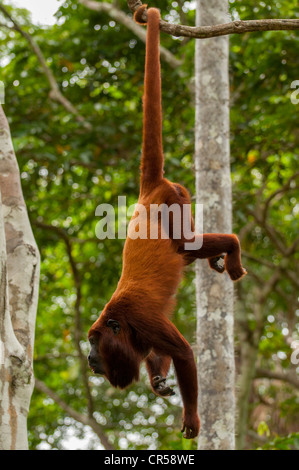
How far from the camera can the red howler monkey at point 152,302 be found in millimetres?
3299

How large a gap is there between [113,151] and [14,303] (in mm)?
5149

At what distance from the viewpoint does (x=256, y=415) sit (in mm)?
10000

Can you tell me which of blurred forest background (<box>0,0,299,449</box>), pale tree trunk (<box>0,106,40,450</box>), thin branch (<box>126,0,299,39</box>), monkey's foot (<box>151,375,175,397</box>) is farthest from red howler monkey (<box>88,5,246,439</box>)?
blurred forest background (<box>0,0,299,449</box>)

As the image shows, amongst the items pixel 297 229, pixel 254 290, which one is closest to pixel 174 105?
pixel 297 229

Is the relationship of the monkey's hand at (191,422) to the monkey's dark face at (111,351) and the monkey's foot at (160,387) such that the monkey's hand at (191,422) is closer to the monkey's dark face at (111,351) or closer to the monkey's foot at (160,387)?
the monkey's foot at (160,387)

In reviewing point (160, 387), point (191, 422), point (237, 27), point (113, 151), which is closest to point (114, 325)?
point (160, 387)

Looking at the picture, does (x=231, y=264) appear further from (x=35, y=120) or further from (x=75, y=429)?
(x=75, y=429)

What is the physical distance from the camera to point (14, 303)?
2.60m

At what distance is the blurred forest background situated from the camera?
6.80m

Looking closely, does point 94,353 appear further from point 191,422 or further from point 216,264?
point 216,264

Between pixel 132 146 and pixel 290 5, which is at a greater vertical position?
pixel 290 5

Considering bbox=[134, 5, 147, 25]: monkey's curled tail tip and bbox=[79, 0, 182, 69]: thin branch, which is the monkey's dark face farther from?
bbox=[79, 0, 182, 69]: thin branch

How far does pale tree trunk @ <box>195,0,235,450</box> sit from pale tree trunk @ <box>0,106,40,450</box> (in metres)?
1.95

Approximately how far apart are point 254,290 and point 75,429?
3.76m
